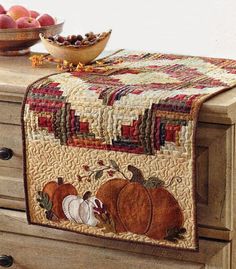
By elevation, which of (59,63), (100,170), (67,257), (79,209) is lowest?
(67,257)

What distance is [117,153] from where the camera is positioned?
214 centimetres

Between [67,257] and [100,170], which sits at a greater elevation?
[100,170]

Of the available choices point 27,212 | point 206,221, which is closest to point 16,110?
point 27,212

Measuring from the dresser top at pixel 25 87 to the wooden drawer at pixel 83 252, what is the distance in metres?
0.31

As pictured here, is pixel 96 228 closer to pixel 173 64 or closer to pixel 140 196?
pixel 140 196

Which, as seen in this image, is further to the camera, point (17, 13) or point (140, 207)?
point (17, 13)

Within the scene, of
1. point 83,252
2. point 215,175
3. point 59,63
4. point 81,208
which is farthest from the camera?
point 59,63

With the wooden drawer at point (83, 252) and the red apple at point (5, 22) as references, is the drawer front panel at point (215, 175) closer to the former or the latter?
the wooden drawer at point (83, 252)

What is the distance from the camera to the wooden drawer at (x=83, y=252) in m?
2.19

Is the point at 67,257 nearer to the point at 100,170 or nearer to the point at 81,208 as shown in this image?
the point at 81,208

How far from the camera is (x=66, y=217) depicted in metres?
2.23

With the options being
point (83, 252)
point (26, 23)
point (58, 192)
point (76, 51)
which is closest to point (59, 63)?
point (76, 51)

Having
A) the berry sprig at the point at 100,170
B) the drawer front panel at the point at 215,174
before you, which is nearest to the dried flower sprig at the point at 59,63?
the berry sprig at the point at 100,170

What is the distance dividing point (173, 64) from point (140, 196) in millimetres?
457
